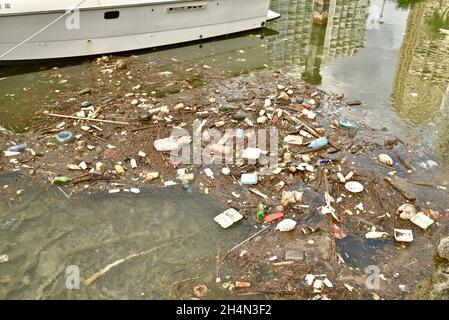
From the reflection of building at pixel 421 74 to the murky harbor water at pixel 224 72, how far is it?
0.03 metres

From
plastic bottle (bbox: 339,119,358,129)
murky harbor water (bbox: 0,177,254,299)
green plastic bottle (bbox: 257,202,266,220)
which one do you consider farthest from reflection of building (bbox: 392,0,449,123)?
murky harbor water (bbox: 0,177,254,299)

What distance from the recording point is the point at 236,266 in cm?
361

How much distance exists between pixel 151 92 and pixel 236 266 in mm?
3865

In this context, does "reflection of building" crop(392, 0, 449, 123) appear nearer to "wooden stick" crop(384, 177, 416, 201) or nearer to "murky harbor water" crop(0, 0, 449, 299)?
"murky harbor water" crop(0, 0, 449, 299)

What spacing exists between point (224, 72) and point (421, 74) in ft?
12.7

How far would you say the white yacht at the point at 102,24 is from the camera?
6484 mm

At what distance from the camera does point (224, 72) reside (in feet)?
24.3

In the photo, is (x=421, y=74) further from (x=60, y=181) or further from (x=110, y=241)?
(x=60, y=181)

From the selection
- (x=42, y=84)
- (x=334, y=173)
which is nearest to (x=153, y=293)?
(x=334, y=173)

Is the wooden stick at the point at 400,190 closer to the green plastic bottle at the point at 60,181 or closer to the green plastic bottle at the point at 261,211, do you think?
the green plastic bottle at the point at 261,211

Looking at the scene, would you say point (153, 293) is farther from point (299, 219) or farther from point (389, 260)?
point (389, 260)

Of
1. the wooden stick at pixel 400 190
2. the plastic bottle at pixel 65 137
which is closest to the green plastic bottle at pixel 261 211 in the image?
the wooden stick at pixel 400 190

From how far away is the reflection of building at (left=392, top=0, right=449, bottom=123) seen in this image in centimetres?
639

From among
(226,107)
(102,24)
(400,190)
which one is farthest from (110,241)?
(102,24)
